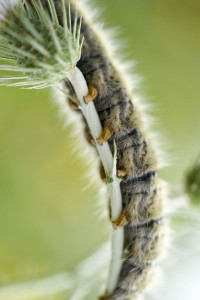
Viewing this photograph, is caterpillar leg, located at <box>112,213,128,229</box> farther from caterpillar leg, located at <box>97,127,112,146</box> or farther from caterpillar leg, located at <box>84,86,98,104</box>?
caterpillar leg, located at <box>84,86,98,104</box>

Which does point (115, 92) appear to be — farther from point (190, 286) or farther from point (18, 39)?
point (190, 286)

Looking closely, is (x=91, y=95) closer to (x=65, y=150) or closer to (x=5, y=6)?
(x=5, y=6)

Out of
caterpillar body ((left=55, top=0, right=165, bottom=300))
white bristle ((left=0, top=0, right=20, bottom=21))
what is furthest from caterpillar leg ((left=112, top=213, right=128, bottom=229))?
white bristle ((left=0, top=0, right=20, bottom=21))

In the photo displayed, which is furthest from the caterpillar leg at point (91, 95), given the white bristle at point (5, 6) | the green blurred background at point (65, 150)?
the green blurred background at point (65, 150)

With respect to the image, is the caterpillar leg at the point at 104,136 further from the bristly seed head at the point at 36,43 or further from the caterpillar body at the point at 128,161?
the bristly seed head at the point at 36,43

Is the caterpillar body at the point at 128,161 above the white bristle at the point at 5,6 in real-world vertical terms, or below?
below

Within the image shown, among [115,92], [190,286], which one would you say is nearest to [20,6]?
[115,92]

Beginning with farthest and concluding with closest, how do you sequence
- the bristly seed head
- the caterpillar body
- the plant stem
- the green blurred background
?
the green blurred background < the caterpillar body < the plant stem < the bristly seed head

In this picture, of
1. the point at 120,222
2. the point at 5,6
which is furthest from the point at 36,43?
the point at 120,222
